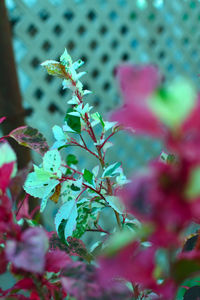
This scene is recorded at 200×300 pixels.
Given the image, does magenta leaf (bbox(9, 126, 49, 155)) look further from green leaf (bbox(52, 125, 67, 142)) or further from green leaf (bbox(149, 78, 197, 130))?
green leaf (bbox(149, 78, 197, 130))

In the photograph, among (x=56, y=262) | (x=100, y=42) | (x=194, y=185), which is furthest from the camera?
(x=100, y=42)

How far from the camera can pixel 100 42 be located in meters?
1.97

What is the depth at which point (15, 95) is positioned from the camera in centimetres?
136

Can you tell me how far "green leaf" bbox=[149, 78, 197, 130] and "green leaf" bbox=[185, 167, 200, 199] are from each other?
0.06 feet

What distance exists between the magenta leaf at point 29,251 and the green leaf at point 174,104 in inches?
4.2

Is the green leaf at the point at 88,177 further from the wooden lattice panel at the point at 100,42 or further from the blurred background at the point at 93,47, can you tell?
the wooden lattice panel at the point at 100,42

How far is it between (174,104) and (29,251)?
0.39 feet

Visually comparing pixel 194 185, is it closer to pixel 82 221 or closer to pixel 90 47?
pixel 82 221

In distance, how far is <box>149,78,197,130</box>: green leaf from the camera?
0.46 feet

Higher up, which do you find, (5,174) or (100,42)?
(100,42)

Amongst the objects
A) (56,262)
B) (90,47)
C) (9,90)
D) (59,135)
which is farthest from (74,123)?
(90,47)

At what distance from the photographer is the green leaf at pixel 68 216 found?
375 millimetres

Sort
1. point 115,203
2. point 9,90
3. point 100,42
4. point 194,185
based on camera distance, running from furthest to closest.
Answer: point 100,42, point 9,90, point 115,203, point 194,185

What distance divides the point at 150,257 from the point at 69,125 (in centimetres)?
27
